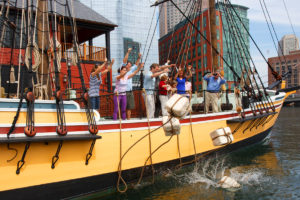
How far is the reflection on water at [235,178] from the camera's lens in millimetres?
5926

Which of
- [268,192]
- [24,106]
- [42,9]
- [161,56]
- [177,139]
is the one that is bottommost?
[268,192]

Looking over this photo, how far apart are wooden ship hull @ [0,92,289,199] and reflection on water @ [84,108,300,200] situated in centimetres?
40

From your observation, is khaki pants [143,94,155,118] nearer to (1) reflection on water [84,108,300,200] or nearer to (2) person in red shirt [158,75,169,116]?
(2) person in red shirt [158,75,169,116]

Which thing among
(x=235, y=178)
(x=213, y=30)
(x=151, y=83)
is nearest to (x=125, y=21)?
(x=213, y=30)

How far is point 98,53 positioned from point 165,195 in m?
12.1

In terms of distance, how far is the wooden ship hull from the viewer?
15.8 ft

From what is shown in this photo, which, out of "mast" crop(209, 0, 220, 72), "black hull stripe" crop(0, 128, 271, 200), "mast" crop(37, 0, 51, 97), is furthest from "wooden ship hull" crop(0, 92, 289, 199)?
"mast" crop(209, 0, 220, 72)

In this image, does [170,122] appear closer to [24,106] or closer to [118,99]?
[118,99]

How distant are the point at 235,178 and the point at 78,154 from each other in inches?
156

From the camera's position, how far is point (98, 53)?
16.5 meters

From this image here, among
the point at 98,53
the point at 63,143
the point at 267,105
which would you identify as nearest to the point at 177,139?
the point at 63,143

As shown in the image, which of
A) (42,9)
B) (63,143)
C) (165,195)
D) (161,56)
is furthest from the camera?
(161,56)

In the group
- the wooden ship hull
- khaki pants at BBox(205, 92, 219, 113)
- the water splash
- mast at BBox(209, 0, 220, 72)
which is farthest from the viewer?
mast at BBox(209, 0, 220, 72)

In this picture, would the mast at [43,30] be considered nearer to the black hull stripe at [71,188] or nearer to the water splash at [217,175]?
the black hull stripe at [71,188]
